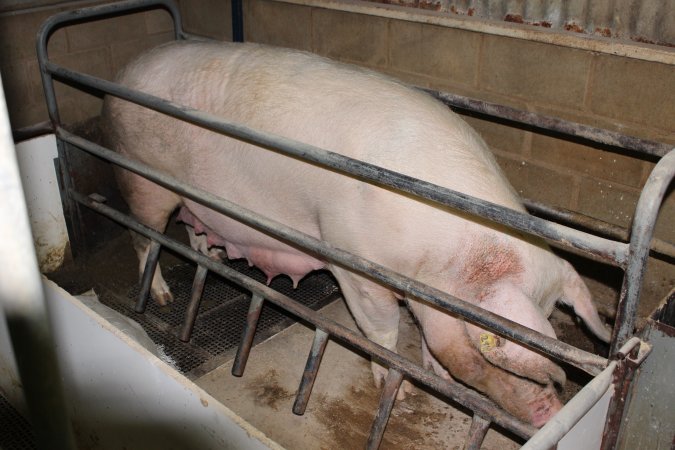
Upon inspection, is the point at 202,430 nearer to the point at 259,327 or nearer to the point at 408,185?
the point at 408,185

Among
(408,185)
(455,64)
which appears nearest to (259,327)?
(455,64)

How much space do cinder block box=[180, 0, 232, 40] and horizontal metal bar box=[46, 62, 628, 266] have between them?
214 centimetres

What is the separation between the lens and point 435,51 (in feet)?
12.5

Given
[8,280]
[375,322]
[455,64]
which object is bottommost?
[375,322]

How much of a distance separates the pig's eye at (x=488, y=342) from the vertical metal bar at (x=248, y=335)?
1005 millimetres

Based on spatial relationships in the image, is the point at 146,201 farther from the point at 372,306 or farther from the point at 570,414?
the point at 570,414

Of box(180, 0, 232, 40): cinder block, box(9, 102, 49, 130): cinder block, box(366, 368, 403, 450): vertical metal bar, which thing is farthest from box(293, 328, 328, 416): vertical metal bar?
box(180, 0, 232, 40): cinder block

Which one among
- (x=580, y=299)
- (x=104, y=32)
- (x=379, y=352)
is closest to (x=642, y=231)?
(x=580, y=299)

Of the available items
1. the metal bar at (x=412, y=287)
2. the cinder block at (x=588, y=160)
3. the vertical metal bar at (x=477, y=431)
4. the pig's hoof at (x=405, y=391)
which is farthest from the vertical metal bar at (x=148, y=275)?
the cinder block at (x=588, y=160)

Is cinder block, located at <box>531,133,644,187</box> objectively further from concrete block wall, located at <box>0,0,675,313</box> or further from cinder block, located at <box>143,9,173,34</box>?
cinder block, located at <box>143,9,173,34</box>

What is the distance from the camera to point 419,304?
8.82ft

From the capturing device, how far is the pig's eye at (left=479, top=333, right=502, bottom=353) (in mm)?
2412

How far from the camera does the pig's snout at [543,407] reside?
2574mm

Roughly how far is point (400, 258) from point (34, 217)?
227 centimetres
